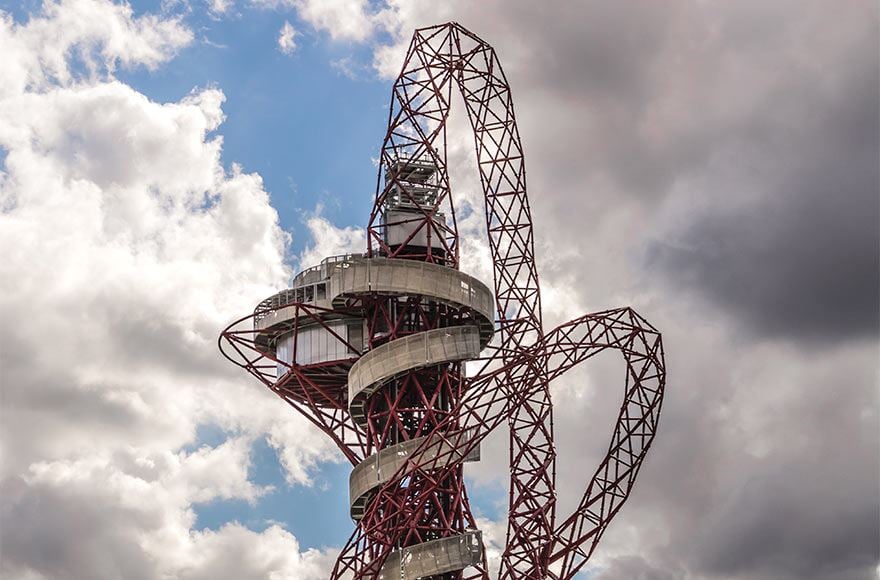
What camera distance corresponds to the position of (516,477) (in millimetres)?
93750

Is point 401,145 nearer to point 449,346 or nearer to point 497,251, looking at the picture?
point 497,251

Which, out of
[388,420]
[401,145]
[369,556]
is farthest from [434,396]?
[401,145]

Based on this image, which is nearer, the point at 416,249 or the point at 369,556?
the point at 369,556

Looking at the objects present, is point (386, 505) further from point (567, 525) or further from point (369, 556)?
→ point (567, 525)

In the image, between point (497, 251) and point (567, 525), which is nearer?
point (567, 525)

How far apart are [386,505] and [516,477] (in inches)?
350

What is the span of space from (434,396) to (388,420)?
10.6ft

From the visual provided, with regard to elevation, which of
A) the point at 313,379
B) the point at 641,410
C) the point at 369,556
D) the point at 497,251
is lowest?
the point at 369,556

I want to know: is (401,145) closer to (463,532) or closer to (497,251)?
(497,251)

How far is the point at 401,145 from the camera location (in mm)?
98562

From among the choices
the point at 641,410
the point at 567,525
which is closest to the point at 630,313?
the point at 641,410

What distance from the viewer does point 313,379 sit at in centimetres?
9862

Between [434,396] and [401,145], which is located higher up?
[401,145]

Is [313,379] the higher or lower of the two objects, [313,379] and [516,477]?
the higher
